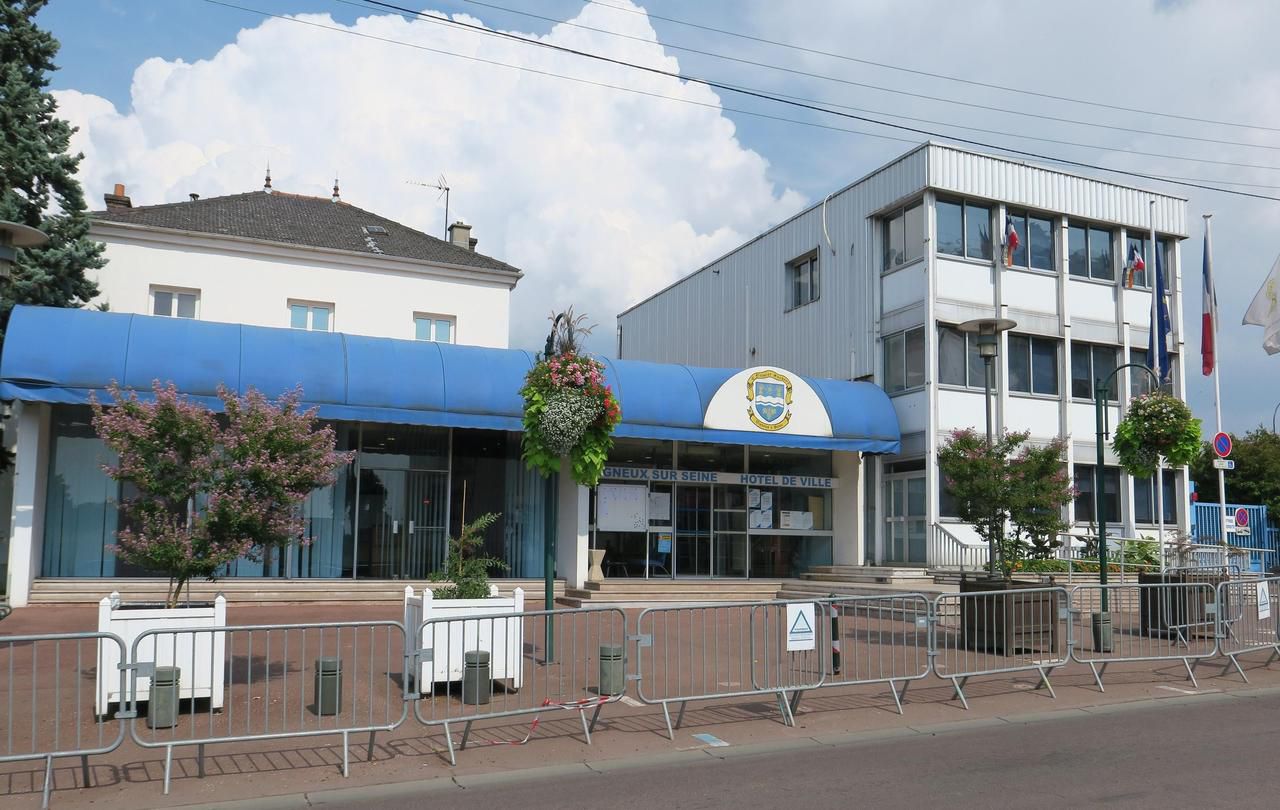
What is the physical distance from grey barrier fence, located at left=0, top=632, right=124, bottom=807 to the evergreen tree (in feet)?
34.4

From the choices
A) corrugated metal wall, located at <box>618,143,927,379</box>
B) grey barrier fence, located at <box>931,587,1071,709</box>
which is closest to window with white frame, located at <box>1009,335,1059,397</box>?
corrugated metal wall, located at <box>618,143,927,379</box>

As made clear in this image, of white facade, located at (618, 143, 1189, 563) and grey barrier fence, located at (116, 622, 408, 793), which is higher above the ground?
white facade, located at (618, 143, 1189, 563)

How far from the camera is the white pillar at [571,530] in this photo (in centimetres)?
2253

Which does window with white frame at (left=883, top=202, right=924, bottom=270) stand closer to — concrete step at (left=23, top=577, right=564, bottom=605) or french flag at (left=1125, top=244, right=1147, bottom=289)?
french flag at (left=1125, top=244, right=1147, bottom=289)

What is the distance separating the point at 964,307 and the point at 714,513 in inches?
311

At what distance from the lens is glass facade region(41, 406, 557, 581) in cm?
1920

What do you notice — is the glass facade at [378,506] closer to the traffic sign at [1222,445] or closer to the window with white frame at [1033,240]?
the window with white frame at [1033,240]

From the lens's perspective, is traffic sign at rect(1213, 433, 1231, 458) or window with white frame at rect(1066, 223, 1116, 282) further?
window with white frame at rect(1066, 223, 1116, 282)

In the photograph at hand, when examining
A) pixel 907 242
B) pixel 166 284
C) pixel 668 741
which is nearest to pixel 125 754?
pixel 668 741

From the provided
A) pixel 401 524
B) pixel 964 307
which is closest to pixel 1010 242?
pixel 964 307

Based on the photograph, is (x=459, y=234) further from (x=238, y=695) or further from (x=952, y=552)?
(x=238, y=695)

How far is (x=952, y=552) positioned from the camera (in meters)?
23.6

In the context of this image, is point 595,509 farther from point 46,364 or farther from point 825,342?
point 46,364

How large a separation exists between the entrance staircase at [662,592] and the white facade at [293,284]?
7.98m
